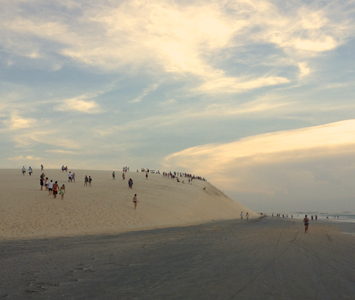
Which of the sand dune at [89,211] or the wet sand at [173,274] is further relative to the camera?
the sand dune at [89,211]

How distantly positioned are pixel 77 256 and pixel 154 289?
642 centimetres

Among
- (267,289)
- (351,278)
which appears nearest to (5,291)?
(267,289)

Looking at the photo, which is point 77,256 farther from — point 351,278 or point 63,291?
point 351,278

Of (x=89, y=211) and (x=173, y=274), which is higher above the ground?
(x=89, y=211)

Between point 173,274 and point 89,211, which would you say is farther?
point 89,211

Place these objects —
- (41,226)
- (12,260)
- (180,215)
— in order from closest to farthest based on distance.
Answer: (12,260)
(41,226)
(180,215)

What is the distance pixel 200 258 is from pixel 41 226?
699 inches

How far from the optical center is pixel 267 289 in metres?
8.55

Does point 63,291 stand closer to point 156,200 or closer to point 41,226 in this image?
point 41,226

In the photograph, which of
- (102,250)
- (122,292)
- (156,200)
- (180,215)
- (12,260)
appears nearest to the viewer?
(122,292)

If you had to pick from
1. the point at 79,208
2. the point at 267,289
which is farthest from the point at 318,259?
the point at 79,208

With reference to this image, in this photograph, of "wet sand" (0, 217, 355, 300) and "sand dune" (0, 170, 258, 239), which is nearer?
"wet sand" (0, 217, 355, 300)

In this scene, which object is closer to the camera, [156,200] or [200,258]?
[200,258]

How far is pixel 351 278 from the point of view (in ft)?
33.8
